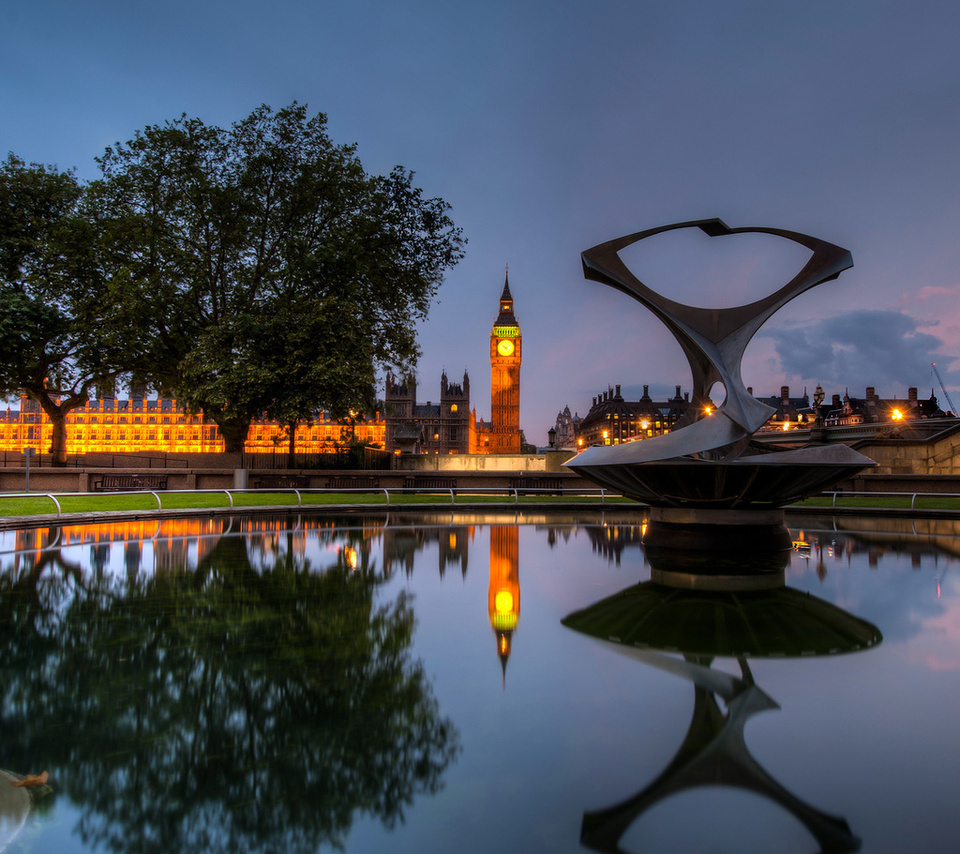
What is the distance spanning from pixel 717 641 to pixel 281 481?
22.0 metres

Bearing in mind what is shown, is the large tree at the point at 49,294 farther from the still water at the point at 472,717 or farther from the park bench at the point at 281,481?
the still water at the point at 472,717

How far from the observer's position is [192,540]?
1189 cm

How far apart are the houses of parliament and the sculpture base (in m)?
90.0

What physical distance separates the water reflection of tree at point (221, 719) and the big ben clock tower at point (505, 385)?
5167 inches

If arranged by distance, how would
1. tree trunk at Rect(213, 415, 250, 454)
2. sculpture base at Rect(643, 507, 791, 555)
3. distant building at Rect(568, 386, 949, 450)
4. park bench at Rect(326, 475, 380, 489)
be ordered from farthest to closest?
distant building at Rect(568, 386, 949, 450) → park bench at Rect(326, 475, 380, 489) → tree trunk at Rect(213, 415, 250, 454) → sculpture base at Rect(643, 507, 791, 555)

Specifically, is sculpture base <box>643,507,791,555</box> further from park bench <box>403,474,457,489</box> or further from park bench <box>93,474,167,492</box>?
park bench <box>93,474,167,492</box>

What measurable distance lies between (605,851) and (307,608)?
4.66 m

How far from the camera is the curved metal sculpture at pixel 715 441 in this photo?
31.4 feet

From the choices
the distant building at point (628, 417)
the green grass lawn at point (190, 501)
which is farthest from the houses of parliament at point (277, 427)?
the green grass lawn at point (190, 501)

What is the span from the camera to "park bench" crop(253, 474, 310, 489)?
970 inches

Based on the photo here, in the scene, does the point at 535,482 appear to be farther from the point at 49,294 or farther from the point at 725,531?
the point at 49,294

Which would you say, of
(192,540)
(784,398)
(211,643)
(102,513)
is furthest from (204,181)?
(784,398)

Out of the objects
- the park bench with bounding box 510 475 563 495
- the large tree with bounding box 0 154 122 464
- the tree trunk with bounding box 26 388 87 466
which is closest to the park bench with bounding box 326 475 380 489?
the park bench with bounding box 510 475 563 495

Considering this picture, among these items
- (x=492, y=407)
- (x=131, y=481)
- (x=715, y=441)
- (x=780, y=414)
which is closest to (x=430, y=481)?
(x=131, y=481)
